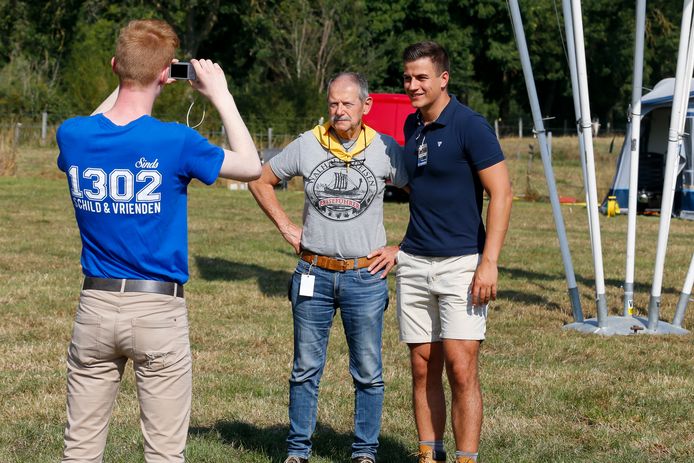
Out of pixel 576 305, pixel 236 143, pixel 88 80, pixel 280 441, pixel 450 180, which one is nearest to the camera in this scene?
pixel 236 143

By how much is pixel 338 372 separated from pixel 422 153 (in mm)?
2899

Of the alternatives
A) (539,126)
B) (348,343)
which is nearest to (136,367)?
(348,343)

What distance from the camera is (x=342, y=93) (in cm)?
495

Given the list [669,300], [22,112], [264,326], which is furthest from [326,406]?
[22,112]

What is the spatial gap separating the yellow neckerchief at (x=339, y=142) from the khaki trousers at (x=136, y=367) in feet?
4.76

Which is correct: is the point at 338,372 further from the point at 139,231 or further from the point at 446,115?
the point at 139,231

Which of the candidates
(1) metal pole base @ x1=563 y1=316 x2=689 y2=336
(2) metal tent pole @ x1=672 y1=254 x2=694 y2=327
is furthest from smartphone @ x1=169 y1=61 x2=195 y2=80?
(2) metal tent pole @ x1=672 y1=254 x2=694 y2=327

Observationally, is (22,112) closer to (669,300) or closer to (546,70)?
(669,300)

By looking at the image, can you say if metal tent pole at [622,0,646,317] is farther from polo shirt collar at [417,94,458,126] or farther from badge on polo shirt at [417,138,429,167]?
badge on polo shirt at [417,138,429,167]

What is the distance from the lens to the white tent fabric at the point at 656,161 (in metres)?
19.9

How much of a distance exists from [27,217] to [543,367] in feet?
39.1

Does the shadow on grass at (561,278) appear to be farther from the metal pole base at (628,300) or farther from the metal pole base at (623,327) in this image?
the metal pole base at (623,327)

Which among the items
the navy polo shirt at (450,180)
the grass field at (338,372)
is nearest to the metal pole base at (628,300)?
the grass field at (338,372)

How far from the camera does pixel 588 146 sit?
853 centimetres
